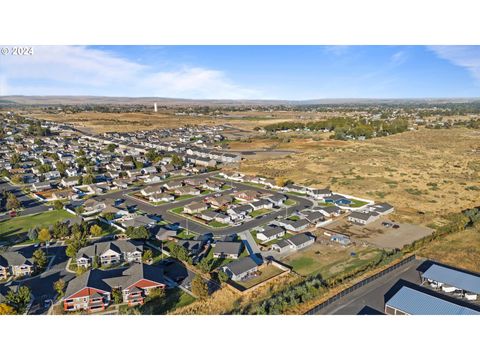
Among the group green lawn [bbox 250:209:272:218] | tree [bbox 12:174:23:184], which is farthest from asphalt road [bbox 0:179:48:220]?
green lawn [bbox 250:209:272:218]

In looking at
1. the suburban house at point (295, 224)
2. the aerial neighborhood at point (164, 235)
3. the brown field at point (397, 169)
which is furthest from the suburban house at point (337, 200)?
the suburban house at point (295, 224)

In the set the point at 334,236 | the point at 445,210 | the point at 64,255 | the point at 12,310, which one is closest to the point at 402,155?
the point at 445,210

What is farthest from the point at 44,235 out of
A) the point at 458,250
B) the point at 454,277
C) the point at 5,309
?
the point at 458,250

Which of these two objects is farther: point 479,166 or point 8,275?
point 479,166

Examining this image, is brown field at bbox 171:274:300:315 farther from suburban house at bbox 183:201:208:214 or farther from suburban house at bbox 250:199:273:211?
suburban house at bbox 183:201:208:214

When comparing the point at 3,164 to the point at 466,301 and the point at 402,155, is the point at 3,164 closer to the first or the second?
the point at 466,301

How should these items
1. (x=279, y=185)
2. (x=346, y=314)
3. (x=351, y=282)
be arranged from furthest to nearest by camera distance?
(x=279, y=185)
(x=351, y=282)
(x=346, y=314)
